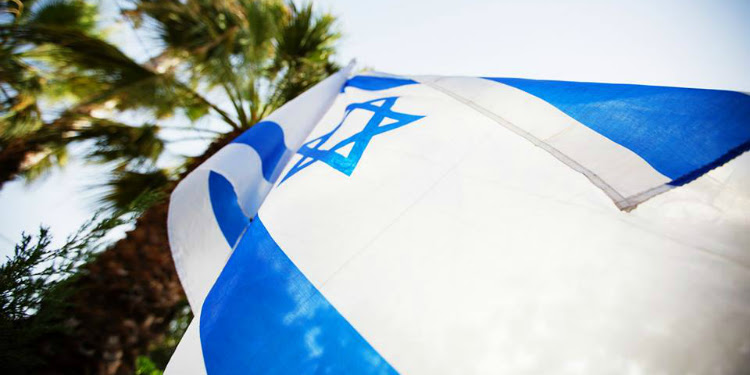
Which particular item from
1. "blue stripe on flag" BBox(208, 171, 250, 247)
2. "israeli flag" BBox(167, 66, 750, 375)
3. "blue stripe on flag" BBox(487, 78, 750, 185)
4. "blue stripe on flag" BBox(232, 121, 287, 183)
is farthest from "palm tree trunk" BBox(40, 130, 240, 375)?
"blue stripe on flag" BBox(487, 78, 750, 185)

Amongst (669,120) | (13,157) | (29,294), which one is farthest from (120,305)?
(669,120)

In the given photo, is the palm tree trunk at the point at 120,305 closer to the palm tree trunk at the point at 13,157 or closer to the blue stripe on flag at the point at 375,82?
the palm tree trunk at the point at 13,157

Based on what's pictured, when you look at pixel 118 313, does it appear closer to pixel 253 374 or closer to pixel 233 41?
pixel 253 374

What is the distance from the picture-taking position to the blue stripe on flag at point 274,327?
0.74 meters

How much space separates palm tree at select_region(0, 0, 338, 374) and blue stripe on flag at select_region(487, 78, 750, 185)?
203cm

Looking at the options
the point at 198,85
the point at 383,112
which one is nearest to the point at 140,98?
the point at 198,85

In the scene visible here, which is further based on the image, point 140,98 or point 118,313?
point 140,98

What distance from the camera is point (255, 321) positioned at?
0.84 meters

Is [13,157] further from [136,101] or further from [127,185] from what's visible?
[136,101]

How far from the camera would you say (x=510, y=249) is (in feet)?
2.50

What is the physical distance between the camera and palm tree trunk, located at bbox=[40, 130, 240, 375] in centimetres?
141

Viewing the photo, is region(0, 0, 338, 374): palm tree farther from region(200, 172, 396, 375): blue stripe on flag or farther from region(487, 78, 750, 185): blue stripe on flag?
region(487, 78, 750, 185): blue stripe on flag

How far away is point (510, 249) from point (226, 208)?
1.30 m

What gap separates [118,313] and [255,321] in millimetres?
1362
